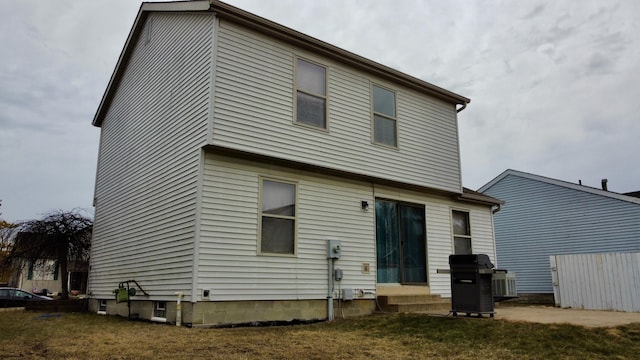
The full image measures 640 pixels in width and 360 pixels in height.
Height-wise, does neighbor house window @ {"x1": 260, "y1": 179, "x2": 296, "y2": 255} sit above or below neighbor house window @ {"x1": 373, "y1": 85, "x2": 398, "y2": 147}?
below

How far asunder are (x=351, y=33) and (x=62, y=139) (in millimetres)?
12252

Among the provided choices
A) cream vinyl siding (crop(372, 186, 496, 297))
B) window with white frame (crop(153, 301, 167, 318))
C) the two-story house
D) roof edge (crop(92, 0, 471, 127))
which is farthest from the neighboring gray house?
window with white frame (crop(153, 301, 167, 318))

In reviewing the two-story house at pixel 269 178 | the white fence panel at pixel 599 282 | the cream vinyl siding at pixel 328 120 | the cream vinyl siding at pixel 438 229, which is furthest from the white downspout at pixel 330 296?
the white fence panel at pixel 599 282

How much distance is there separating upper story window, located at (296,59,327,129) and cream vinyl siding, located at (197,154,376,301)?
1.25 m

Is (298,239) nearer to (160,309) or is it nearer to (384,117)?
(160,309)

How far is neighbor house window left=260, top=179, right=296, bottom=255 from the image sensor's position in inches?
369

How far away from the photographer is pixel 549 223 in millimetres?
20766

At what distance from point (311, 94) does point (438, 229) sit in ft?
16.2

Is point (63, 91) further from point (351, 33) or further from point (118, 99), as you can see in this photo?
point (351, 33)

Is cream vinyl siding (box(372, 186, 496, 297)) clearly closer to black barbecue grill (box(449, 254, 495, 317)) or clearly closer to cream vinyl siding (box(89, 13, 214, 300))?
black barbecue grill (box(449, 254, 495, 317))

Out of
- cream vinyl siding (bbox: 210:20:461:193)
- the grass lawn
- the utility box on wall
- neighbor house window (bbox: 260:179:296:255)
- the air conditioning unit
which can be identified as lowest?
the grass lawn

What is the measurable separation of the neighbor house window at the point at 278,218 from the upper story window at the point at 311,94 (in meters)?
1.55

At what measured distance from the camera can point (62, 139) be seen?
1948 cm

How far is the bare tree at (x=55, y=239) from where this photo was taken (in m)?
19.4
